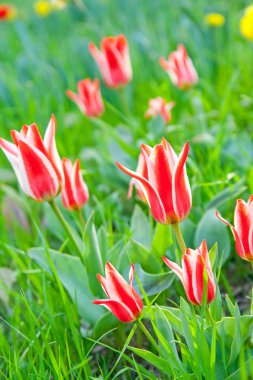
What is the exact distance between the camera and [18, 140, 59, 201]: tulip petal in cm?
113

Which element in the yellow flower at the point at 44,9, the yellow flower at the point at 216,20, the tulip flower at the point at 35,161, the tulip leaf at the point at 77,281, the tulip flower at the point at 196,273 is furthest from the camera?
the yellow flower at the point at 44,9

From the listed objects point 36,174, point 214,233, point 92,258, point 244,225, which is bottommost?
point 214,233

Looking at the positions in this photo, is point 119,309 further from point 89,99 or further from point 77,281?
point 89,99

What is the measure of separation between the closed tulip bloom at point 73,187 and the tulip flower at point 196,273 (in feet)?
1.46

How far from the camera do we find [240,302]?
4.93 ft

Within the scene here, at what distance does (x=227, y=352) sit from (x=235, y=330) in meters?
0.09

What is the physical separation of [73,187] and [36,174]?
0.21 metres

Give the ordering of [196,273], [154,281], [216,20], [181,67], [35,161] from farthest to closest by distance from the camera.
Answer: [216,20], [181,67], [154,281], [35,161], [196,273]

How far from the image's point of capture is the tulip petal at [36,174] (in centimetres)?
113

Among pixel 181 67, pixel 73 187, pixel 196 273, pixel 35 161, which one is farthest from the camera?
pixel 181 67

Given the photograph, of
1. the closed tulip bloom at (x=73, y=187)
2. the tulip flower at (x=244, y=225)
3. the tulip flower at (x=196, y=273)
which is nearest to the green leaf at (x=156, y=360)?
the tulip flower at (x=196, y=273)

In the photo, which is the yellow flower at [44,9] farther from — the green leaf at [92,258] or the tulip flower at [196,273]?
the tulip flower at [196,273]


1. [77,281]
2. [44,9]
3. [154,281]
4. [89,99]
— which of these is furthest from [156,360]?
[44,9]

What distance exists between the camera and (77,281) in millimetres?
1356
